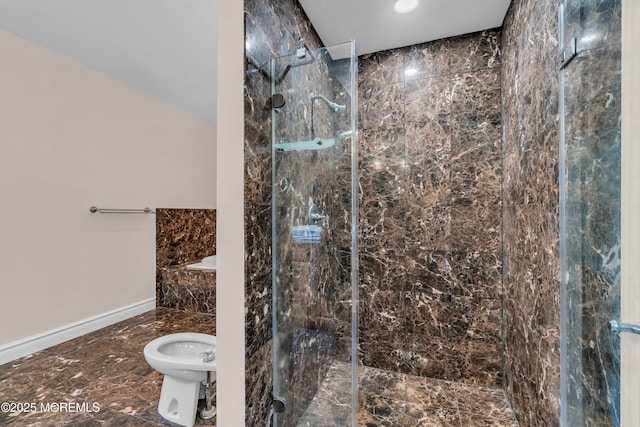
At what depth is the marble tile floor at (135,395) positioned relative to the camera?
1.70 metres

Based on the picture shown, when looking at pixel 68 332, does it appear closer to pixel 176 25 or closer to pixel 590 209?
pixel 176 25

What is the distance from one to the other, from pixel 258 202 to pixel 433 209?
4.74ft

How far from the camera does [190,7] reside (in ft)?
6.41

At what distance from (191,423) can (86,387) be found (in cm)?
92

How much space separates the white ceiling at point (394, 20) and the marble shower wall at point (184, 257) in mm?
2619

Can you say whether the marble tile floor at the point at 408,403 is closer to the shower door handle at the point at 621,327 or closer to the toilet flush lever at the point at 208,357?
the toilet flush lever at the point at 208,357

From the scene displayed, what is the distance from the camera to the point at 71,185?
2.68m

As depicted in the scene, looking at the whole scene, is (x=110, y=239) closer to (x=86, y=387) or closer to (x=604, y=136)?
(x=86, y=387)

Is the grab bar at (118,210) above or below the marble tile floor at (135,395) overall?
above

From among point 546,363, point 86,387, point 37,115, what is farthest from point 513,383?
point 37,115

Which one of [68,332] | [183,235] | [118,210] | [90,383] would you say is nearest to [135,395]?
[90,383]

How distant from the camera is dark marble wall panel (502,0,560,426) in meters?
1.26

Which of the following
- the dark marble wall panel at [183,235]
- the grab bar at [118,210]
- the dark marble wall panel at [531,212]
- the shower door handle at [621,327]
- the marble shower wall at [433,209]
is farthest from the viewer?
the dark marble wall panel at [183,235]
